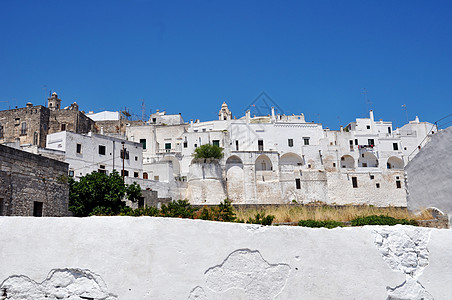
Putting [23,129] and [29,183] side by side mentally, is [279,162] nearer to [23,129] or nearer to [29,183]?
[23,129]

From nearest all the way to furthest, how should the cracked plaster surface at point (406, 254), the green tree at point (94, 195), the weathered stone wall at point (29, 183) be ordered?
the cracked plaster surface at point (406, 254), the weathered stone wall at point (29, 183), the green tree at point (94, 195)

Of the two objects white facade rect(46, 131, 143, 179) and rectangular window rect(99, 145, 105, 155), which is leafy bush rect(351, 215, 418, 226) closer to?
white facade rect(46, 131, 143, 179)

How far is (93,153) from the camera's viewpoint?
42.8 m

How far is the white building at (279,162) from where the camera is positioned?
45.4 meters

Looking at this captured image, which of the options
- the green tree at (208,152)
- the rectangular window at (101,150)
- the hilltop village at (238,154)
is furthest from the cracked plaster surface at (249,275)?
the green tree at (208,152)

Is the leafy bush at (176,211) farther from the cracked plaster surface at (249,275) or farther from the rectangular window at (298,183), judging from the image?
the rectangular window at (298,183)

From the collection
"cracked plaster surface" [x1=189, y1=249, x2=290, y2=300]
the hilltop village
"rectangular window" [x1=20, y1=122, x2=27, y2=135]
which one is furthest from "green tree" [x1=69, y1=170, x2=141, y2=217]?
"rectangular window" [x1=20, y1=122, x2=27, y2=135]

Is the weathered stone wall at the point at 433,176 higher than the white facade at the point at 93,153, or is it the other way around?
the white facade at the point at 93,153

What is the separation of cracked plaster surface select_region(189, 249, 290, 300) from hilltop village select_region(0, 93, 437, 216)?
34859 millimetres

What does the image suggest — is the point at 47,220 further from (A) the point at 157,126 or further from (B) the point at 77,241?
(A) the point at 157,126

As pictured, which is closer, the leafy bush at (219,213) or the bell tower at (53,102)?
the leafy bush at (219,213)

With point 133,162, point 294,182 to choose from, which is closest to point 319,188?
point 294,182

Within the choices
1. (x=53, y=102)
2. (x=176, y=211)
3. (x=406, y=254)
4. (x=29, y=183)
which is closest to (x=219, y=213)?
(x=176, y=211)

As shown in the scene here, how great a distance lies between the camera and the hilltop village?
1711 inches
